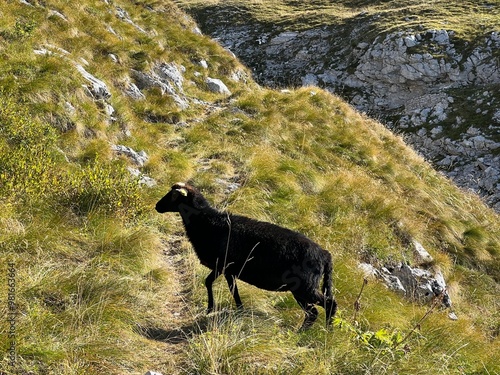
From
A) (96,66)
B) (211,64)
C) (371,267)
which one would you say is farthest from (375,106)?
(371,267)

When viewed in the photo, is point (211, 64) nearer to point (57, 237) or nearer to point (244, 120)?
point (244, 120)

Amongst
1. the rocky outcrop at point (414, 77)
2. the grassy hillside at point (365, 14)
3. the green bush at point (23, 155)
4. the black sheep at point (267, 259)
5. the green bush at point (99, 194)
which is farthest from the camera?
the grassy hillside at point (365, 14)

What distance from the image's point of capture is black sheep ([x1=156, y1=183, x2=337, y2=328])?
4.78 meters

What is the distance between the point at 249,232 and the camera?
17.0 feet

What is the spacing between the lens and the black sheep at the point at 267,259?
4.78 metres

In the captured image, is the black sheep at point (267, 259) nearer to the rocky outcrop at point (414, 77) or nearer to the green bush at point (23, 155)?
the green bush at point (23, 155)

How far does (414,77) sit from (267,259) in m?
25.4

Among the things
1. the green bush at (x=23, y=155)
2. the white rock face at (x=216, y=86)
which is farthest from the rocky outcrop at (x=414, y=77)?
the green bush at (x=23, y=155)

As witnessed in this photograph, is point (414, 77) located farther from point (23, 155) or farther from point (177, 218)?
point (23, 155)

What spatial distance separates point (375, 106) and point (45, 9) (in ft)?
67.6

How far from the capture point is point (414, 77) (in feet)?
87.4

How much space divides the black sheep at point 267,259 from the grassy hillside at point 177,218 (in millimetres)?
351

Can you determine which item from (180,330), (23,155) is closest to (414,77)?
(23,155)

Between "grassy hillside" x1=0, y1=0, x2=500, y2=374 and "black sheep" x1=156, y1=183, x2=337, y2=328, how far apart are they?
351mm
